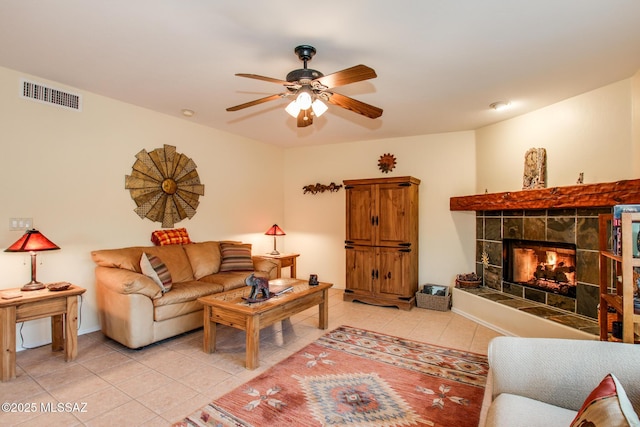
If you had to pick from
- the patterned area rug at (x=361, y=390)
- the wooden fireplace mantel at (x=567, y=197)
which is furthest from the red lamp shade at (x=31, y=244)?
the wooden fireplace mantel at (x=567, y=197)

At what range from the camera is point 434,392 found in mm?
A: 2309

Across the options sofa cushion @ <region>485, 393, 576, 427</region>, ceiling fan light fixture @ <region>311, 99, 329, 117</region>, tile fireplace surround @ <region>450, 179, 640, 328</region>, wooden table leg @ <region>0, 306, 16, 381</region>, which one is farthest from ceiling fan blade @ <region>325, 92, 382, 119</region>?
wooden table leg @ <region>0, 306, 16, 381</region>

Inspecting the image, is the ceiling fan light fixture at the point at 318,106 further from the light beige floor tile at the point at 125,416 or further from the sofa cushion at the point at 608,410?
the light beige floor tile at the point at 125,416

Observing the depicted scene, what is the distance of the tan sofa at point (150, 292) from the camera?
2.89 meters

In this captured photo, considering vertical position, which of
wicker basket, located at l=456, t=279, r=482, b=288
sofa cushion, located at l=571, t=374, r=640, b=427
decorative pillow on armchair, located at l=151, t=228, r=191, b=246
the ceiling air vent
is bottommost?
wicker basket, located at l=456, t=279, r=482, b=288

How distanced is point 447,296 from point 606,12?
132 inches

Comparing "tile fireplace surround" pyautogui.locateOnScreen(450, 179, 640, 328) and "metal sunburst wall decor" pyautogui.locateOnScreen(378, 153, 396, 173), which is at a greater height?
"metal sunburst wall decor" pyautogui.locateOnScreen(378, 153, 396, 173)

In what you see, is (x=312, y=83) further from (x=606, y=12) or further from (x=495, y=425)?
(x=495, y=425)

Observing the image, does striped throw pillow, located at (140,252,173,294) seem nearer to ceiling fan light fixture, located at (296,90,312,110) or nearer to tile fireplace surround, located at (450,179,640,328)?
ceiling fan light fixture, located at (296,90,312,110)

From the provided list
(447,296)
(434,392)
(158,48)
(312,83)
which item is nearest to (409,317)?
(447,296)

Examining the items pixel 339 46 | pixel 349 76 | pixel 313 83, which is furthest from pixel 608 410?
pixel 339 46

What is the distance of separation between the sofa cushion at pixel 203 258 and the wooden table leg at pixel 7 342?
1.69m

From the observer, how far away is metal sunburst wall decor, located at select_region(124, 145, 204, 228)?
3.83m

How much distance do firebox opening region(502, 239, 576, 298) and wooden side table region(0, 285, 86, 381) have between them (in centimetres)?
464
